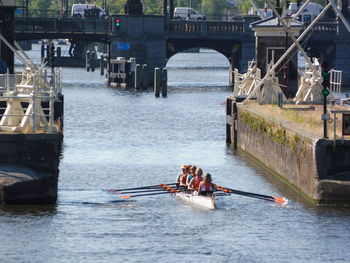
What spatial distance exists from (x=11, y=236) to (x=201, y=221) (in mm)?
6751

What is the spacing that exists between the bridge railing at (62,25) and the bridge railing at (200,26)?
6.91 meters

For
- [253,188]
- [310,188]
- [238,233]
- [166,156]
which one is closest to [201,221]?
[238,233]

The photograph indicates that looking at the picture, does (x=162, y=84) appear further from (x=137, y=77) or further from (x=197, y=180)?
(x=197, y=180)

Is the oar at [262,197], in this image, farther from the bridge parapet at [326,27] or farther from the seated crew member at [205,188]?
the bridge parapet at [326,27]

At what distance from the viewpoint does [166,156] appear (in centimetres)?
6450

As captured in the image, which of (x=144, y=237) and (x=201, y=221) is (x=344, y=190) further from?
(x=144, y=237)

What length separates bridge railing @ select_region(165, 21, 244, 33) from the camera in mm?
133625

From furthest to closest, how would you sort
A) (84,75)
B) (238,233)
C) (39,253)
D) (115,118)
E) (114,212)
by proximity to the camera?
(84,75), (115,118), (114,212), (238,233), (39,253)

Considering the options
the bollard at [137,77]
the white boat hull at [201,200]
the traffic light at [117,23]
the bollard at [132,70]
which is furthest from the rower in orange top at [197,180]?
the traffic light at [117,23]

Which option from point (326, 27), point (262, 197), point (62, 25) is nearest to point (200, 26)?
point (326, 27)

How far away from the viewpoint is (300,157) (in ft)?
164

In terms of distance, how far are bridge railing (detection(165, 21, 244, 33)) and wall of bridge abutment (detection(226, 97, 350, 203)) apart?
68516 millimetres

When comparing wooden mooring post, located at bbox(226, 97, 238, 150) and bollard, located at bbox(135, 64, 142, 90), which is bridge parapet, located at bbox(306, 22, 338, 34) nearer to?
bollard, located at bbox(135, 64, 142, 90)

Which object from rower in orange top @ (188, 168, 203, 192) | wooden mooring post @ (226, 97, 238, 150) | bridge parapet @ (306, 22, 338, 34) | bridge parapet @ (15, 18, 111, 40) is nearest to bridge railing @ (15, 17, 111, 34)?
bridge parapet @ (15, 18, 111, 40)
